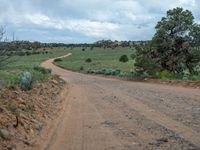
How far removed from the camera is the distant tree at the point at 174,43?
37250 millimetres

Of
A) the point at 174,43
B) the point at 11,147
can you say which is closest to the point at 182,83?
the point at 174,43

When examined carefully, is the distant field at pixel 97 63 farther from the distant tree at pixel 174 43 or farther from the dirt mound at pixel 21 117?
the dirt mound at pixel 21 117

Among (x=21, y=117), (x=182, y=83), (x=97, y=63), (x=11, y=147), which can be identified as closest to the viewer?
(x=11, y=147)

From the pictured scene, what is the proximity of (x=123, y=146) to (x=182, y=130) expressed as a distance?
8.09ft

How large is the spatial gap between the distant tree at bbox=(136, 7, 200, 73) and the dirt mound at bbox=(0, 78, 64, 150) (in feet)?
63.6

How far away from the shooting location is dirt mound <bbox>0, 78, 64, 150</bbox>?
1081 centimetres

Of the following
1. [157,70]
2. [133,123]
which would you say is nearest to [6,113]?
[133,123]

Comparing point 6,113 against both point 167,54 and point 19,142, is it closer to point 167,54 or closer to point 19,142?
point 19,142

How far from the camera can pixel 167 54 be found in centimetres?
3781

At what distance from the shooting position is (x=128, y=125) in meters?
13.4

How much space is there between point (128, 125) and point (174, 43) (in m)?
25.2

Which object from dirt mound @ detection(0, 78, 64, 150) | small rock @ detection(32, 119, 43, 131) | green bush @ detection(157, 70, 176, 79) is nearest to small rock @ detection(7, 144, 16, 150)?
dirt mound @ detection(0, 78, 64, 150)

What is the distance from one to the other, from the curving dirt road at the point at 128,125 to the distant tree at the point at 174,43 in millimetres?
16867

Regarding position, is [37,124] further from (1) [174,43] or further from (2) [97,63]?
(2) [97,63]
